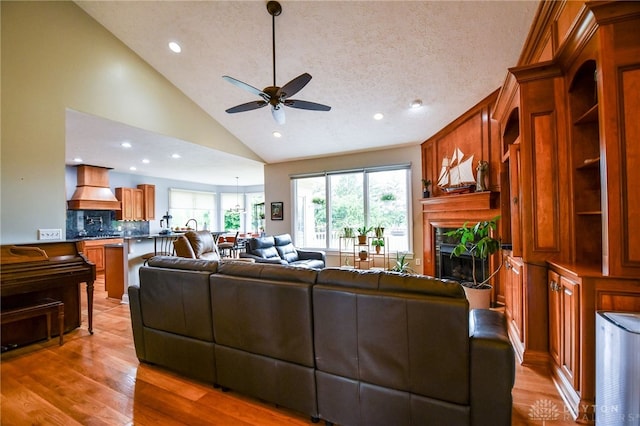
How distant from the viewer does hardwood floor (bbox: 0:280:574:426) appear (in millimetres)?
1770

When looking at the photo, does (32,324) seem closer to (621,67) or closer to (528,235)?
(528,235)

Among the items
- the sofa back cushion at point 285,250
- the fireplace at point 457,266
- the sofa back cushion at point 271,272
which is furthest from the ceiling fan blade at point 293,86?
the fireplace at point 457,266

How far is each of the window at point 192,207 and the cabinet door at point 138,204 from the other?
1002mm

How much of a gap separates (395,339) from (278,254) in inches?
155

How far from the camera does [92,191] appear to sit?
664cm

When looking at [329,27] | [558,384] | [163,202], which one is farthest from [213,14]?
[163,202]

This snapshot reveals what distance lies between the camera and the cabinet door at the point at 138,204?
7.74m

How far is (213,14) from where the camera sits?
3.17 m

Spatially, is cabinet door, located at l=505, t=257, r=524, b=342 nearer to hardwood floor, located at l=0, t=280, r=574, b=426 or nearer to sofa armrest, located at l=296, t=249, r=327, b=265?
hardwood floor, located at l=0, t=280, r=574, b=426

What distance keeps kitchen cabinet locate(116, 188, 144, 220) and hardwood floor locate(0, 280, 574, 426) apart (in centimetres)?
547

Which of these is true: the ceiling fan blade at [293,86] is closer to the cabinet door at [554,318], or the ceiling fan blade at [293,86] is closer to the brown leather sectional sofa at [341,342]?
the brown leather sectional sofa at [341,342]

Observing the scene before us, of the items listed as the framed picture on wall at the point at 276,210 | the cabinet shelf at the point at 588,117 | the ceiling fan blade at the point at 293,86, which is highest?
the ceiling fan blade at the point at 293,86

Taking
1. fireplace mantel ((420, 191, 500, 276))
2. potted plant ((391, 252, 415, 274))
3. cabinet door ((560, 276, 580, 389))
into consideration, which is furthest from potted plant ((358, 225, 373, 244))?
cabinet door ((560, 276, 580, 389))

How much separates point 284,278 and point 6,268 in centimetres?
268
